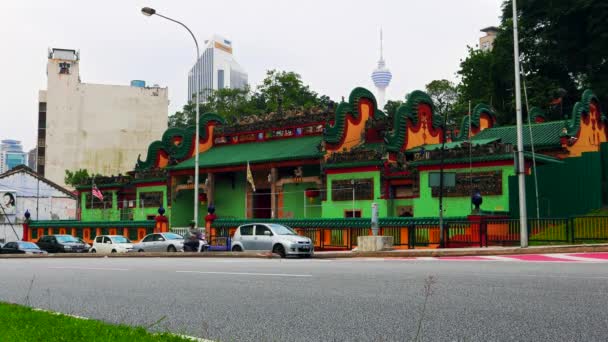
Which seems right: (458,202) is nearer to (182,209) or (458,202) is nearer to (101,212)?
(182,209)

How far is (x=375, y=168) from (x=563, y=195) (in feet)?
35.2

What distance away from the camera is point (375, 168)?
3881 centimetres

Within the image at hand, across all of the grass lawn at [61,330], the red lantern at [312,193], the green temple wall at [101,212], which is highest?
the red lantern at [312,193]

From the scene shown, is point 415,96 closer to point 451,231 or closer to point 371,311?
point 451,231

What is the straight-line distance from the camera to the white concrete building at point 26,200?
69625mm

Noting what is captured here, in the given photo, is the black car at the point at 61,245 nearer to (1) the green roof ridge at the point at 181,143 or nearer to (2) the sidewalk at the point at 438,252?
(2) the sidewalk at the point at 438,252

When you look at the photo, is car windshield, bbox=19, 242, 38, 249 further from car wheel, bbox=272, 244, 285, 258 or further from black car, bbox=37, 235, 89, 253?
car wheel, bbox=272, 244, 285, 258

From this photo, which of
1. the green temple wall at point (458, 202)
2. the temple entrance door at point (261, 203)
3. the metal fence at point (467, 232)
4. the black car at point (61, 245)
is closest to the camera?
the metal fence at point (467, 232)

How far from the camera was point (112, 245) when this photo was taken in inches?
1484

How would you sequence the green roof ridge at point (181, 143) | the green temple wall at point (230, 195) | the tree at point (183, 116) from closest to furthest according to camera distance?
1. the green temple wall at point (230, 195)
2. the green roof ridge at point (181, 143)
3. the tree at point (183, 116)

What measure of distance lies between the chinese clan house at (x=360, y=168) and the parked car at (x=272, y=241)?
6.10 meters

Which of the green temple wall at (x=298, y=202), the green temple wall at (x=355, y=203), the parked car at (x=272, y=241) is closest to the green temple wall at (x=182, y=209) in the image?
the green temple wall at (x=298, y=202)

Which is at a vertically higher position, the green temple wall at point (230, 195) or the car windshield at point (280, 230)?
the green temple wall at point (230, 195)

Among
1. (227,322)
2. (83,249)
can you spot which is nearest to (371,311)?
(227,322)
